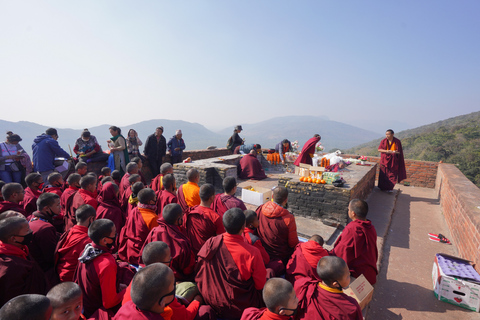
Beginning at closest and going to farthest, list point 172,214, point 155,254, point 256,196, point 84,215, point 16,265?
point 155,254, point 16,265, point 84,215, point 172,214, point 256,196

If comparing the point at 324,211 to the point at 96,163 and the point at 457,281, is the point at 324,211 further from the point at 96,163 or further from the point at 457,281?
the point at 96,163

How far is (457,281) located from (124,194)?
510cm

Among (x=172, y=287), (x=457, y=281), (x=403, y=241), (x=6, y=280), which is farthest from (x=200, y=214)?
(x=403, y=241)

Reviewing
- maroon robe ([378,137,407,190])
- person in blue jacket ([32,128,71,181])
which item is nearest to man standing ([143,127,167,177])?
person in blue jacket ([32,128,71,181])

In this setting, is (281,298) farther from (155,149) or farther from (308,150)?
(155,149)

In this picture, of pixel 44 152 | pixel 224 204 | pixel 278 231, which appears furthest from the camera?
pixel 44 152

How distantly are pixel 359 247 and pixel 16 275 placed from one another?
3.45 meters

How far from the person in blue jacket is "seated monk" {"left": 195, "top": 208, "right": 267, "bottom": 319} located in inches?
230

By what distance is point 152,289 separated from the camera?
4.96 ft

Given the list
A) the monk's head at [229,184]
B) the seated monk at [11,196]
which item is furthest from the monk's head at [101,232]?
the seated monk at [11,196]

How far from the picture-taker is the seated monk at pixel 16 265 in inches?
80.7

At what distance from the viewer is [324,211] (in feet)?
15.7

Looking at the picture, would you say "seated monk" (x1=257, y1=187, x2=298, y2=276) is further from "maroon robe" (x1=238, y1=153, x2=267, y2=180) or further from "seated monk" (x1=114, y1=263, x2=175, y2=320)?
"maroon robe" (x1=238, y1=153, x2=267, y2=180)

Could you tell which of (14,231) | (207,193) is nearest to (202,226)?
(207,193)
